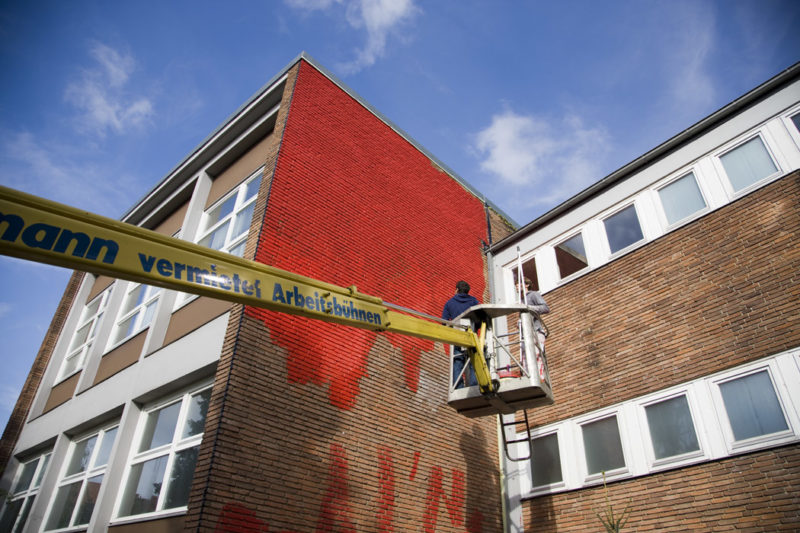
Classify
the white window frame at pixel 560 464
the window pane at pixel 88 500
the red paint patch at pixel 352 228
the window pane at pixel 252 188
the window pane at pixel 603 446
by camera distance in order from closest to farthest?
the red paint patch at pixel 352 228 → the window pane at pixel 603 446 → the window pane at pixel 88 500 → the white window frame at pixel 560 464 → the window pane at pixel 252 188

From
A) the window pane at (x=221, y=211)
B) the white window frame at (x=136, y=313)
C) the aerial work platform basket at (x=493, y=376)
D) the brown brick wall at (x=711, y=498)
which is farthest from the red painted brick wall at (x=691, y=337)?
the white window frame at (x=136, y=313)

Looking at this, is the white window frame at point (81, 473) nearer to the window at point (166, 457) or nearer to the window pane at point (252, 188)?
the window at point (166, 457)

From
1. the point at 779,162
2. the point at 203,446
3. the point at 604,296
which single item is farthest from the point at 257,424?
the point at 779,162

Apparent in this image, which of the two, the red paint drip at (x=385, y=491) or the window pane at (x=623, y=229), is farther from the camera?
the window pane at (x=623, y=229)

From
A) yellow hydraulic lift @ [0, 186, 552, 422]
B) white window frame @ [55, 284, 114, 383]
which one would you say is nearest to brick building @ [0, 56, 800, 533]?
white window frame @ [55, 284, 114, 383]

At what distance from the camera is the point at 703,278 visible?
1014cm

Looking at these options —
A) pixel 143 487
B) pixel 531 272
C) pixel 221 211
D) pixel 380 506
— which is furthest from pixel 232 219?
pixel 531 272

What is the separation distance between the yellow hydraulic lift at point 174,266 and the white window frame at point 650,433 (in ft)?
11.3

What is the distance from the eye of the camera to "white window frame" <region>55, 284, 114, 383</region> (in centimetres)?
1598

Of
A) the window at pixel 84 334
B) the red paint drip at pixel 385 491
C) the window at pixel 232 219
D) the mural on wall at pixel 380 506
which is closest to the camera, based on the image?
the mural on wall at pixel 380 506

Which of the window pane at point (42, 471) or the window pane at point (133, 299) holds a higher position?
the window pane at point (133, 299)

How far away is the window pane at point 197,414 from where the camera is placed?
942 cm

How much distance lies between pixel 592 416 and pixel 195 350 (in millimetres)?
7688

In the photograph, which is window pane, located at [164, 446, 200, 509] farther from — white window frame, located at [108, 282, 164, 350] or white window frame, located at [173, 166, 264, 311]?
white window frame, located at [108, 282, 164, 350]
